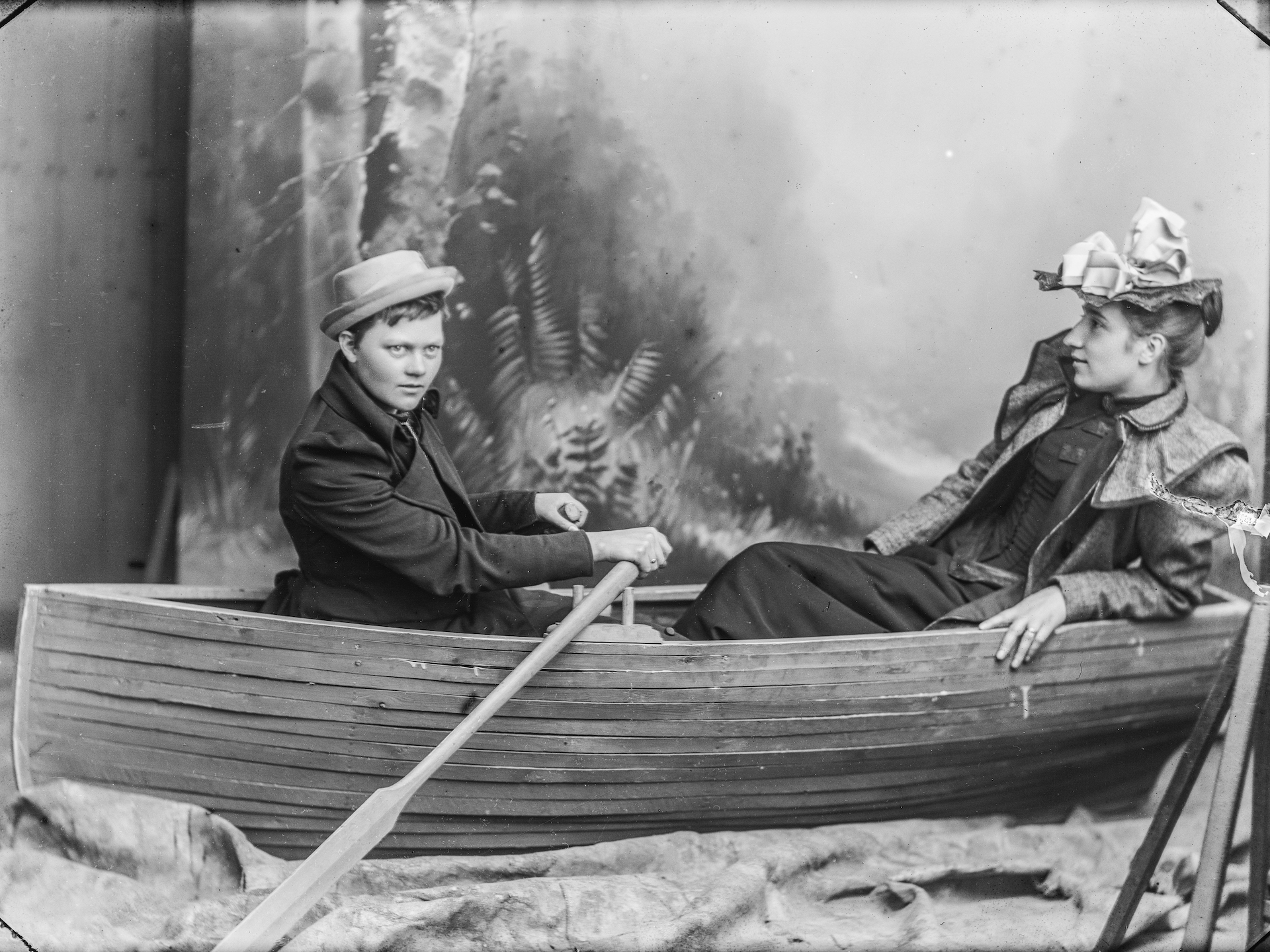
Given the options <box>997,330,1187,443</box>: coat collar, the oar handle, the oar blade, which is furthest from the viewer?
<box>997,330,1187,443</box>: coat collar

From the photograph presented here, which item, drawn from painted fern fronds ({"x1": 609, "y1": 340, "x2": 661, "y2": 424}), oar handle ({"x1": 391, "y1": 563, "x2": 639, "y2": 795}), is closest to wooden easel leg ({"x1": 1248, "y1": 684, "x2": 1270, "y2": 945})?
oar handle ({"x1": 391, "y1": 563, "x2": 639, "y2": 795})

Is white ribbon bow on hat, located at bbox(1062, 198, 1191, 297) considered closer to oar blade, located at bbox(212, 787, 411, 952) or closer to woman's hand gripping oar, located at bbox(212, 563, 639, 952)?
woman's hand gripping oar, located at bbox(212, 563, 639, 952)

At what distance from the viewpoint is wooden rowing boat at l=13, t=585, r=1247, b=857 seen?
2.94m

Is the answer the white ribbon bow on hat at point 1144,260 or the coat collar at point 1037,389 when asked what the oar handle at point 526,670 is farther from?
the white ribbon bow on hat at point 1144,260

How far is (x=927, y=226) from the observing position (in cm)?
447

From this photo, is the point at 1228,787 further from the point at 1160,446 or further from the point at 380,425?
the point at 380,425

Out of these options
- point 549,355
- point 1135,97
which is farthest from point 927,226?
point 549,355

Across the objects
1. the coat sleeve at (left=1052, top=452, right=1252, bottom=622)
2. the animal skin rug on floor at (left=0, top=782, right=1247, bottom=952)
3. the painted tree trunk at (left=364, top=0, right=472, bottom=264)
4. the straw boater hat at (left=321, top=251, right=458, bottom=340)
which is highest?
the painted tree trunk at (left=364, top=0, right=472, bottom=264)

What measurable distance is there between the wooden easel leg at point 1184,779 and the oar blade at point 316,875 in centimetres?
152

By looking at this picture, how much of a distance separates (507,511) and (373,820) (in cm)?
97

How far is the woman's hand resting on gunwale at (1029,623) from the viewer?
3211 mm

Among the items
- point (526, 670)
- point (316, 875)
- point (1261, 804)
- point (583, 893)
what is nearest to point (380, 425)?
point (526, 670)

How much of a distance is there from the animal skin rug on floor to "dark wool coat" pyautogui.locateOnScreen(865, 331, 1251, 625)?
621mm

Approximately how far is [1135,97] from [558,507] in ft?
7.23
